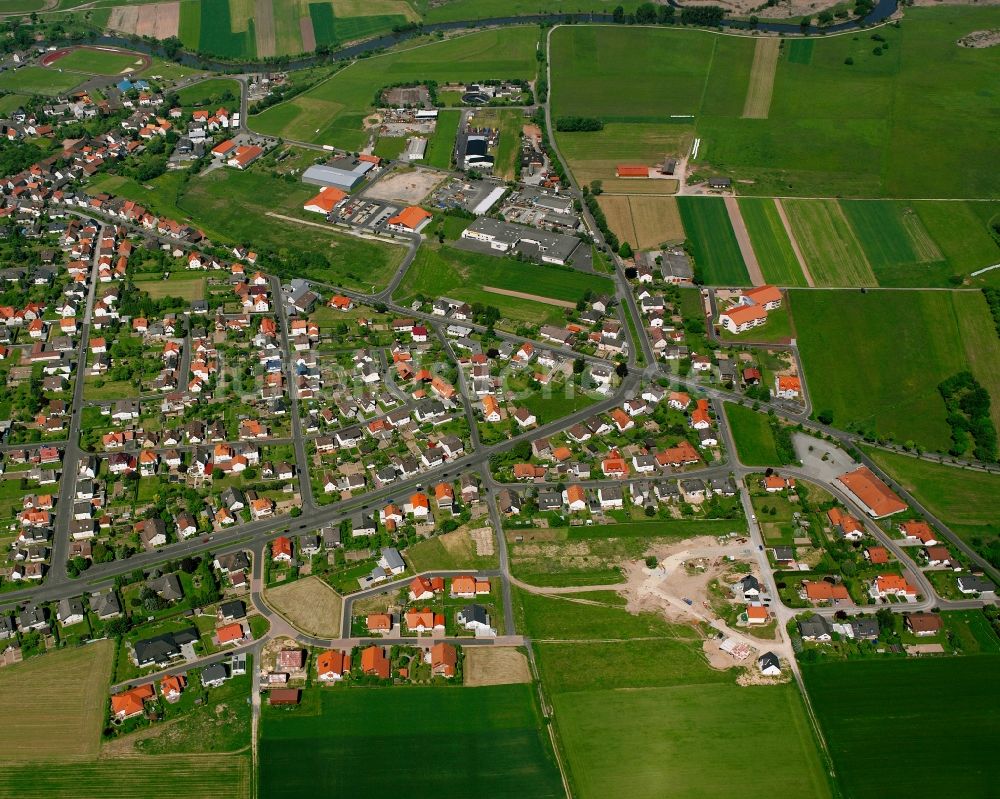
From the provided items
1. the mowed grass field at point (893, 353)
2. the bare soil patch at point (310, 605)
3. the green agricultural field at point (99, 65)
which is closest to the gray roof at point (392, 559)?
the bare soil patch at point (310, 605)

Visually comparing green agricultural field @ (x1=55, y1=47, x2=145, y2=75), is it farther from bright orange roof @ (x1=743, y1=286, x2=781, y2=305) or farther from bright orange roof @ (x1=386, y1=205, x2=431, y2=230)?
bright orange roof @ (x1=743, y1=286, x2=781, y2=305)

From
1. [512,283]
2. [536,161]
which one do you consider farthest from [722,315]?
[536,161]

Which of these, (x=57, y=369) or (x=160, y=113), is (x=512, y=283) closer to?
(x=57, y=369)

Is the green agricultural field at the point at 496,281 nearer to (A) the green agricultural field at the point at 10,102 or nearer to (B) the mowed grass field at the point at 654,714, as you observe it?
(B) the mowed grass field at the point at 654,714

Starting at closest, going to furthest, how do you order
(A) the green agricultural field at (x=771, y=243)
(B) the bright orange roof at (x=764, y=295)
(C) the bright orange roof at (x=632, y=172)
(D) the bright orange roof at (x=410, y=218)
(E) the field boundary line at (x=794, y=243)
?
(B) the bright orange roof at (x=764, y=295) → (E) the field boundary line at (x=794, y=243) → (A) the green agricultural field at (x=771, y=243) → (D) the bright orange roof at (x=410, y=218) → (C) the bright orange roof at (x=632, y=172)

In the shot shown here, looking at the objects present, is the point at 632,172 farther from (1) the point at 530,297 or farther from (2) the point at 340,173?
(2) the point at 340,173

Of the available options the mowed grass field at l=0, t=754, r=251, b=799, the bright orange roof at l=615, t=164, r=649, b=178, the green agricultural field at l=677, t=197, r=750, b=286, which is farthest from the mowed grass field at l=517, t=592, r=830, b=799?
the bright orange roof at l=615, t=164, r=649, b=178
